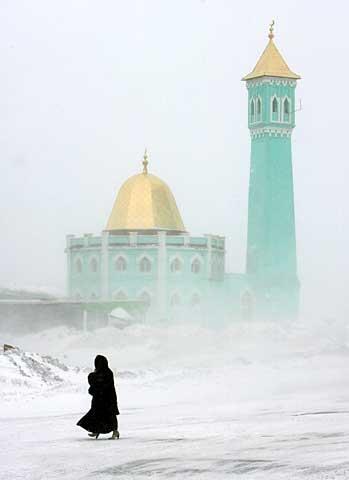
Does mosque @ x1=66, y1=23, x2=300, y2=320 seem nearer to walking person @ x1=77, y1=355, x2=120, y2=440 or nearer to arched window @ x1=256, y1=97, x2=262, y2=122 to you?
arched window @ x1=256, y1=97, x2=262, y2=122

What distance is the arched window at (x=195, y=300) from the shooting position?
31.6m

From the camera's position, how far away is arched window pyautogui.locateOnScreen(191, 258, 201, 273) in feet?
105

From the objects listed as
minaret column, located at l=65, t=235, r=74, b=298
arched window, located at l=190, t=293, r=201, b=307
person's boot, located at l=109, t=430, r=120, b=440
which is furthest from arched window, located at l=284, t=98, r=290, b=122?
person's boot, located at l=109, t=430, r=120, b=440

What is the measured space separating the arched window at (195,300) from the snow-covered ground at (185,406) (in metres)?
0.68

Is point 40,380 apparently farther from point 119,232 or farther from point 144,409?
point 119,232

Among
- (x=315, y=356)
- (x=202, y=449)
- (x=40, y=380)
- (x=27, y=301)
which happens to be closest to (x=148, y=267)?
(x=27, y=301)

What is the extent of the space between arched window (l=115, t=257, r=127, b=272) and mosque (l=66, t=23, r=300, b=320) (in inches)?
1.2

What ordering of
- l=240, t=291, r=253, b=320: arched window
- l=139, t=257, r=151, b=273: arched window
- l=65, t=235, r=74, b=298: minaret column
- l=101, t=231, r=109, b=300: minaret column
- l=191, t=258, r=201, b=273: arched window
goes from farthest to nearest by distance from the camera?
l=240, t=291, r=253, b=320: arched window, l=65, t=235, r=74, b=298: minaret column, l=191, t=258, r=201, b=273: arched window, l=139, t=257, r=151, b=273: arched window, l=101, t=231, r=109, b=300: minaret column

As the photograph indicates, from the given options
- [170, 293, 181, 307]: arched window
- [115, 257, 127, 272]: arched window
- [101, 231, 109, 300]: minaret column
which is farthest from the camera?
[115, 257, 127, 272]: arched window

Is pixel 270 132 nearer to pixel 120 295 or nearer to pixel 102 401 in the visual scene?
pixel 120 295

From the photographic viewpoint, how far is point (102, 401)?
10430 mm

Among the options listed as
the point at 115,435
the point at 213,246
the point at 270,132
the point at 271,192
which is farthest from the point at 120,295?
the point at 115,435

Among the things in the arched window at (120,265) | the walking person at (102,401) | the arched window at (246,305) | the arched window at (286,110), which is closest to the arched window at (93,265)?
the arched window at (120,265)

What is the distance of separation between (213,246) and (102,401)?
2235 centimetres
